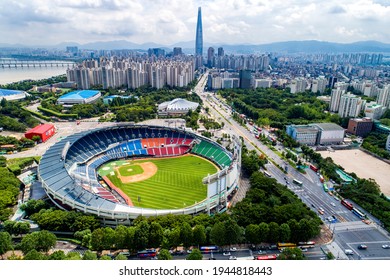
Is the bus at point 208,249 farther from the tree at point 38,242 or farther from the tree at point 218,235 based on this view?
the tree at point 38,242

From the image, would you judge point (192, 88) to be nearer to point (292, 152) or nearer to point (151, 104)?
point (151, 104)

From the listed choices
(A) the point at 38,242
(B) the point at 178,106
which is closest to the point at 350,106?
(B) the point at 178,106

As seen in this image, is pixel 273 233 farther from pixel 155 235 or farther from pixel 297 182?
pixel 297 182

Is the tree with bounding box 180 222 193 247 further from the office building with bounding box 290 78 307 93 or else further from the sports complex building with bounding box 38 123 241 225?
the office building with bounding box 290 78 307 93

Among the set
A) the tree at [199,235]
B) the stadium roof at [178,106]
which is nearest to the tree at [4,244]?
the tree at [199,235]

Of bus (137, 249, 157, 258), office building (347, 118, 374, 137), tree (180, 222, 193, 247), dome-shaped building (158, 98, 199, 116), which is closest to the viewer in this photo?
Answer: bus (137, 249, 157, 258)

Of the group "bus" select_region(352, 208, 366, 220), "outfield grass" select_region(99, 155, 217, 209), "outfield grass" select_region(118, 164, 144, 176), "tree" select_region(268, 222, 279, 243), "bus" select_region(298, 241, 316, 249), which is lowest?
"outfield grass" select_region(118, 164, 144, 176)

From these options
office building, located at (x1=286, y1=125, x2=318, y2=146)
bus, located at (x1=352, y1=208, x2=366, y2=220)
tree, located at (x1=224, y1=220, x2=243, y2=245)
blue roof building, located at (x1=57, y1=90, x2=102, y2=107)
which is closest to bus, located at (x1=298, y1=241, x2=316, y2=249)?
tree, located at (x1=224, y1=220, x2=243, y2=245)

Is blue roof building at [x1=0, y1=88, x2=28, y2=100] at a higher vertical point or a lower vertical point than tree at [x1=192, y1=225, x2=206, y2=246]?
higher

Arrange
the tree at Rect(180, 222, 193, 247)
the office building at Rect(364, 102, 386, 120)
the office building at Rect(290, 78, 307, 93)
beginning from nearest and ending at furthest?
the tree at Rect(180, 222, 193, 247)
the office building at Rect(364, 102, 386, 120)
the office building at Rect(290, 78, 307, 93)
